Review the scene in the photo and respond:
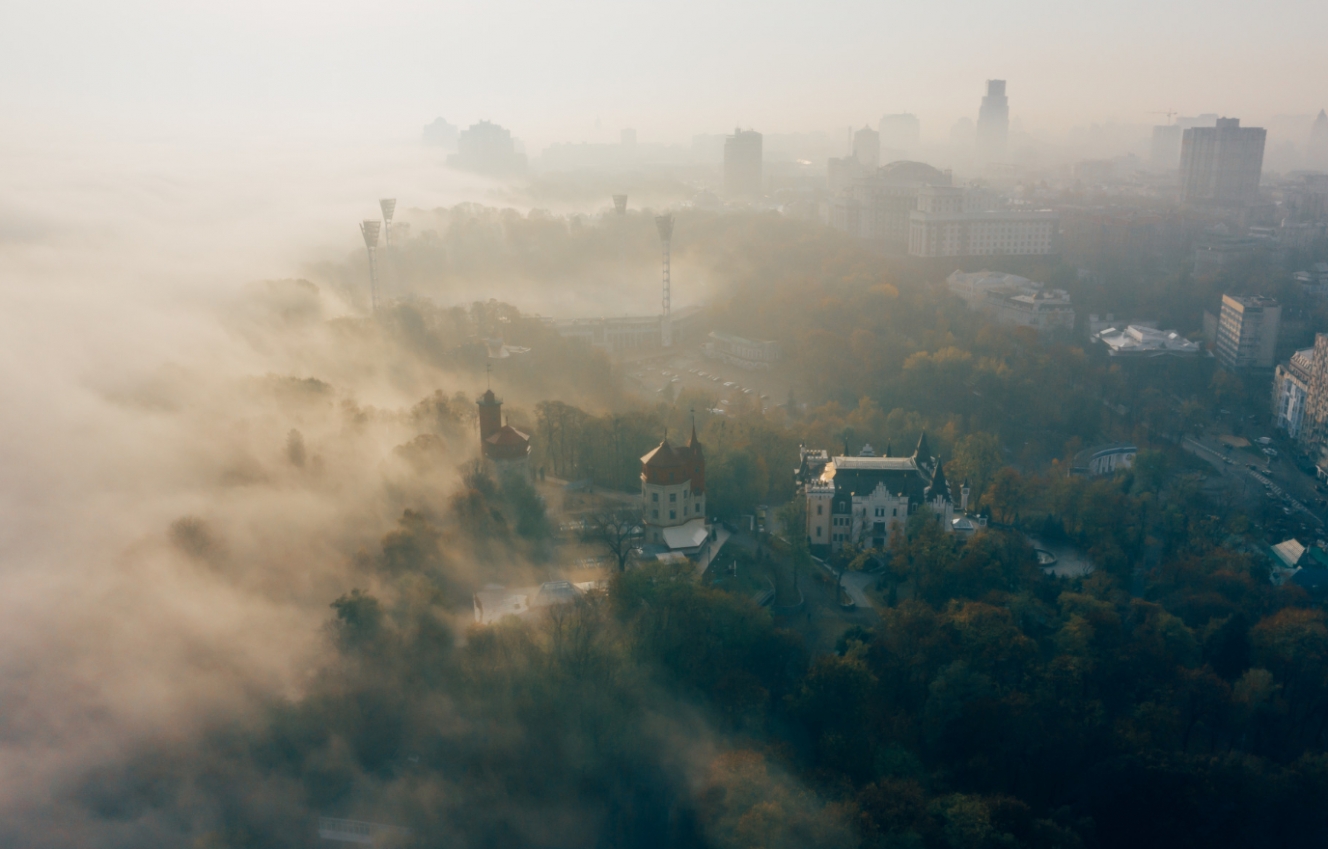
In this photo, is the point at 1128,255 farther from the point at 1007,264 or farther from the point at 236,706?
the point at 236,706

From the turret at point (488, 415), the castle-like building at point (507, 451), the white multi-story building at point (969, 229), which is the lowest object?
the castle-like building at point (507, 451)

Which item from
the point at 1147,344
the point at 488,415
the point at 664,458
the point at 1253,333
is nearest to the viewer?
the point at 664,458

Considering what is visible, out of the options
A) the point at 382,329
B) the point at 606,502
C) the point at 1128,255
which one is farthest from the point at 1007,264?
the point at 606,502

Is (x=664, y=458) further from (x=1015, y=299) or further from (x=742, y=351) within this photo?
(x=1015, y=299)

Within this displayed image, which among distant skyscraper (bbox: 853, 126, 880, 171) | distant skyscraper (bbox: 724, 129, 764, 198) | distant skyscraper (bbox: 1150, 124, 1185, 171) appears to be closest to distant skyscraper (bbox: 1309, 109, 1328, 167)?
distant skyscraper (bbox: 1150, 124, 1185, 171)

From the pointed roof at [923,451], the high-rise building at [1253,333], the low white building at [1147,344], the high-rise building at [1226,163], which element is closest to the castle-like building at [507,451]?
the pointed roof at [923,451]

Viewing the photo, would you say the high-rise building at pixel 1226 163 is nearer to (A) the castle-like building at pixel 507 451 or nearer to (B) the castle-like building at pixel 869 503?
(B) the castle-like building at pixel 869 503

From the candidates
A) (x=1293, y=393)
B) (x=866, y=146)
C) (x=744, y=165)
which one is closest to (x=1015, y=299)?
(x=1293, y=393)
